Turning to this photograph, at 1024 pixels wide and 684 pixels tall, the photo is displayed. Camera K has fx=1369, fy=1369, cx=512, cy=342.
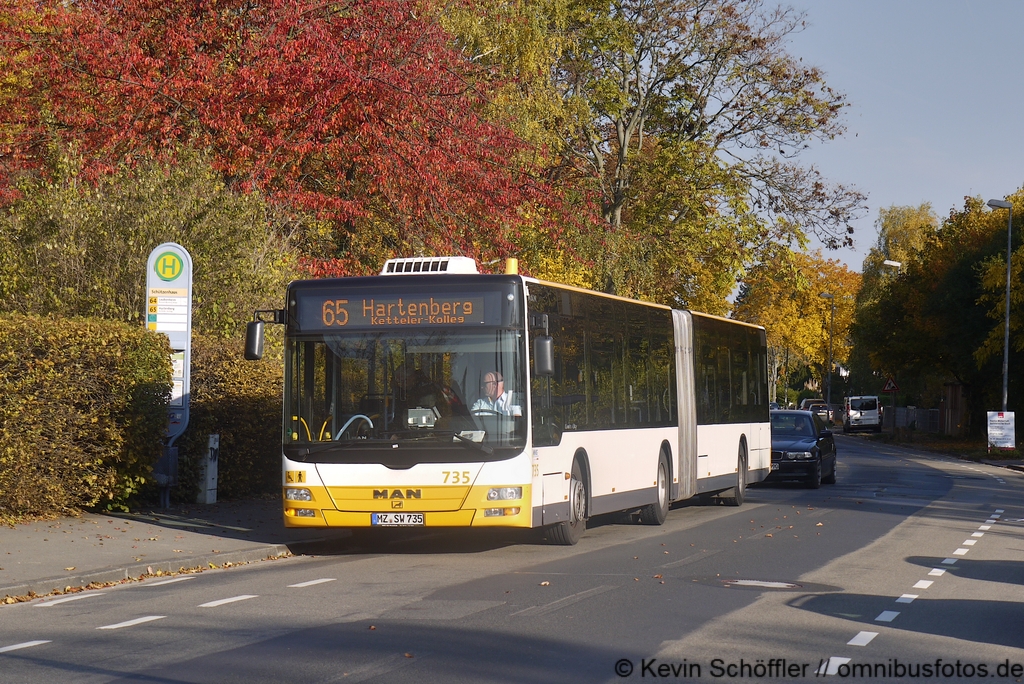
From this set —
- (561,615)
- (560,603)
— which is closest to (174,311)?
(560,603)

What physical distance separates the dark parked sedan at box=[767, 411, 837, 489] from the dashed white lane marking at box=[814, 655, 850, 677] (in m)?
20.1

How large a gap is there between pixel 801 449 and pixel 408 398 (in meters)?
15.9

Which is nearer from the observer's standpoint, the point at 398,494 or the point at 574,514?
the point at 398,494

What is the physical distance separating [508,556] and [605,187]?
27.1 metres

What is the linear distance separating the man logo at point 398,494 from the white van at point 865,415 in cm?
7611

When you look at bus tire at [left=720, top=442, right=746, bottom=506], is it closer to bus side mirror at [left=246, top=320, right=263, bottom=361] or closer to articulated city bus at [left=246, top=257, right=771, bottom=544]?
articulated city bus at [left=246, top=257, right=771, bottom=544]

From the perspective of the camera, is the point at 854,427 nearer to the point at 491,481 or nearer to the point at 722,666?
the point at 491,481

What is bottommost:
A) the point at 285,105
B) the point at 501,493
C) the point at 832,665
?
the point at 832,665

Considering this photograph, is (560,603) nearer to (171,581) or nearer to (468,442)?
(468,442)

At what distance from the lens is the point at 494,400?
1406 centimetres

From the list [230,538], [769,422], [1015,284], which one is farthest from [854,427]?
[230,538]

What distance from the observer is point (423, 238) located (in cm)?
2509

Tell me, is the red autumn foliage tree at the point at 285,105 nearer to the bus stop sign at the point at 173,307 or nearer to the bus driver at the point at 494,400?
the bus stop sign at the point at 173,307

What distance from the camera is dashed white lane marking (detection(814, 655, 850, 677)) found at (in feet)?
25.8
